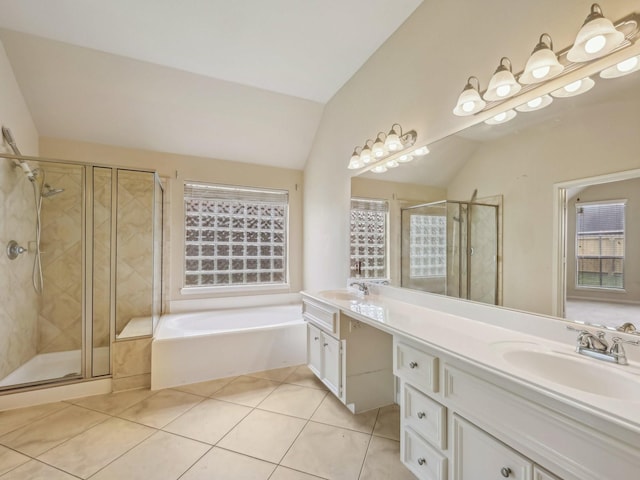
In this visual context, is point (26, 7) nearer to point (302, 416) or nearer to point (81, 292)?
point (81, 292)

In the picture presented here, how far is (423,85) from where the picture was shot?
6.10ft

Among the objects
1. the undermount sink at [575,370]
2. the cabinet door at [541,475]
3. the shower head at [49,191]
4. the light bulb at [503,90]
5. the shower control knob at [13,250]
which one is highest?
the light bulb at [503,90]

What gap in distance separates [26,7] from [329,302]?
285 centimetres

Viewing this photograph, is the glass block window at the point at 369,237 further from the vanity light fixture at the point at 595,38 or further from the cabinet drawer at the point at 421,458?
the vanity light fixture at the point at 595,38

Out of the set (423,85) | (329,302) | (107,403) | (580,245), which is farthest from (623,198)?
(107,403)

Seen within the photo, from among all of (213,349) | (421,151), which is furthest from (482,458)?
(213,349)

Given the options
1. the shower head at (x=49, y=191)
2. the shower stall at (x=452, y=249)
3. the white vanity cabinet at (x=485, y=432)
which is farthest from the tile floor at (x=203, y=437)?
the shower head at (x=49, y=191)

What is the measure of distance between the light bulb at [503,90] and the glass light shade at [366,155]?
1.03m

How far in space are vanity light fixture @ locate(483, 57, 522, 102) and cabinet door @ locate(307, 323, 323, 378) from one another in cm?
187

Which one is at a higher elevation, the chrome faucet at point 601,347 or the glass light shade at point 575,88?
the glass light shade at point 575,88

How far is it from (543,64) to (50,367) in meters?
3.87

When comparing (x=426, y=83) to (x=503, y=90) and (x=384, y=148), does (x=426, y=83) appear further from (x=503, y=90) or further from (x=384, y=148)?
(x=503, y=90)

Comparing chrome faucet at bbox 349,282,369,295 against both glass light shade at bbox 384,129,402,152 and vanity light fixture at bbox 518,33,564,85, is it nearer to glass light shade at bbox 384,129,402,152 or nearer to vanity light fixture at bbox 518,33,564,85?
glass light shade at bbox 384,129,402,152

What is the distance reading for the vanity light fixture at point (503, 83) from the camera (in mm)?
1255
